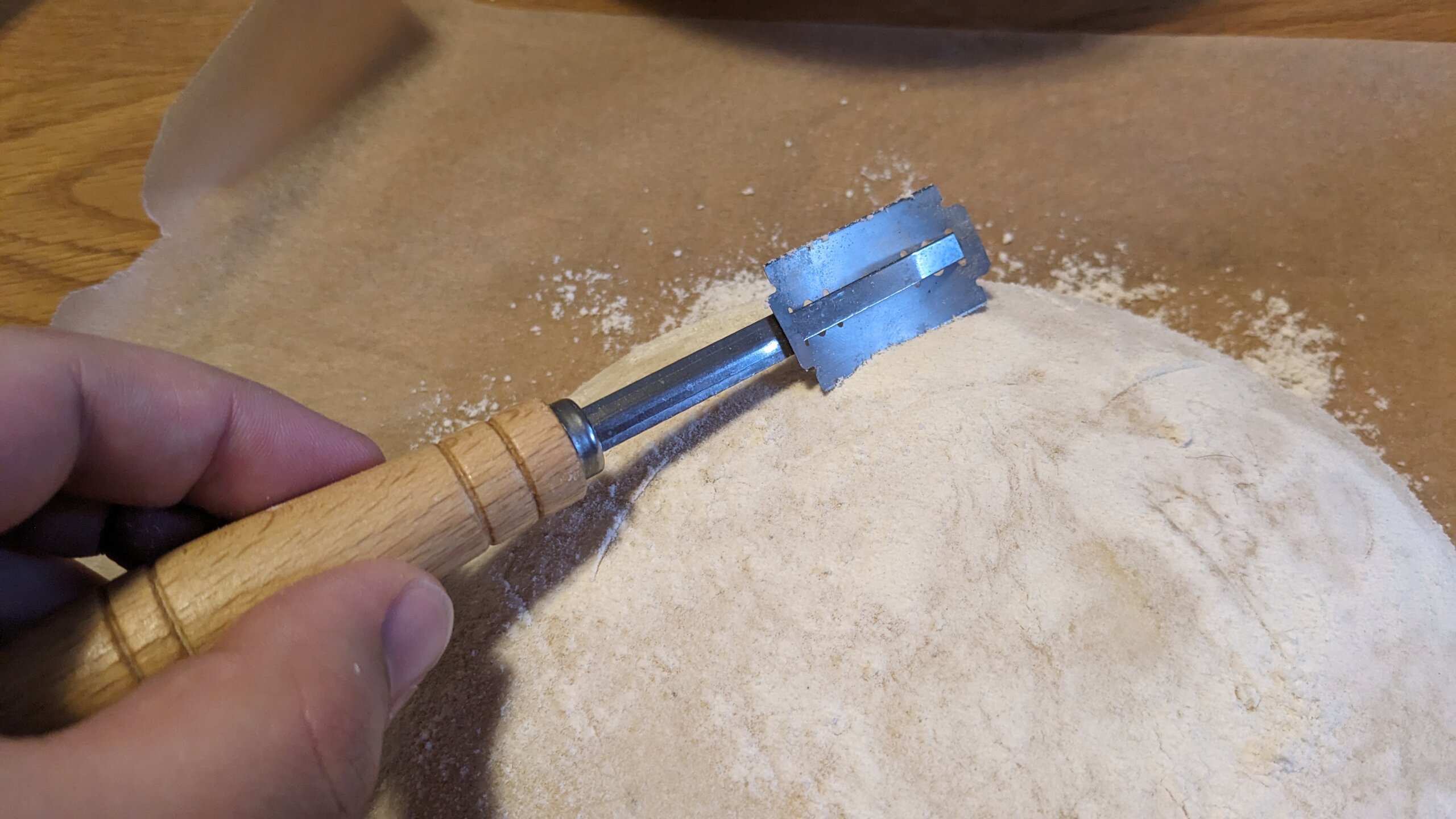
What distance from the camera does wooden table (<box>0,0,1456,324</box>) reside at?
136 cm

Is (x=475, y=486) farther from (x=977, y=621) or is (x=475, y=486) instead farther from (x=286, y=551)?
(x=977, y=621)

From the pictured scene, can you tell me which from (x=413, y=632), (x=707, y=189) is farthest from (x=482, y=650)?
(x=707, y=189)

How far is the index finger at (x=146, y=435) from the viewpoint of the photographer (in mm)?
694

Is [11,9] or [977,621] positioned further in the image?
A: [11,9]

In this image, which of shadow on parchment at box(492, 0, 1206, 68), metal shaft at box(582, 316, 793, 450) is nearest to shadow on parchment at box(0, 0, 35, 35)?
shadow on parchment at box(492, 0, 1206, 68)

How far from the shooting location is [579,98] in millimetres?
1565

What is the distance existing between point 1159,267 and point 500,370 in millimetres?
1064

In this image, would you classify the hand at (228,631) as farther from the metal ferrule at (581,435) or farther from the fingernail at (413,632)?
the metal ferrule at (581,435)

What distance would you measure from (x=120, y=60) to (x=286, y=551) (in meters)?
1.33

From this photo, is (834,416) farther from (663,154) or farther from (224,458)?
(663,154)

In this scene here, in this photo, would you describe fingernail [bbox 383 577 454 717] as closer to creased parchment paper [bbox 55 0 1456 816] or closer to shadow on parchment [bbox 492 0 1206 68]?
creased parchment paper [bbox 55 0 1456 816]

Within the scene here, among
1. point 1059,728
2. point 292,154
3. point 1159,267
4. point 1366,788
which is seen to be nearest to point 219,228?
point 292,154

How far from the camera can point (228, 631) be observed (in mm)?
638

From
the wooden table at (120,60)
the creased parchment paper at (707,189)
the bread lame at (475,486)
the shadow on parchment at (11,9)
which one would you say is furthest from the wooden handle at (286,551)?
the shadow on parchment at (11,9)
